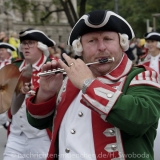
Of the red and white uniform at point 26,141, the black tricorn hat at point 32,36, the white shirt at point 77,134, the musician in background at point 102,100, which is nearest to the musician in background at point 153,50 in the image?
the black tricorn hat at point 32,36

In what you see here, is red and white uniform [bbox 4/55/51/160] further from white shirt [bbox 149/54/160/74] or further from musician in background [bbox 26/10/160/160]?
white shirt [bbox 149/54/160/74]

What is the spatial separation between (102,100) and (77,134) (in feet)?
1.08

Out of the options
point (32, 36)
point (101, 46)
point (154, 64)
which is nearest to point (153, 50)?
point (154, 64)

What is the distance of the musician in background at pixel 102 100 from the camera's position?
9.46 feet

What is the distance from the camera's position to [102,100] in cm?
290

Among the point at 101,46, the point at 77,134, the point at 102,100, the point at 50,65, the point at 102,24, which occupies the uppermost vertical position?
the point at 102,24

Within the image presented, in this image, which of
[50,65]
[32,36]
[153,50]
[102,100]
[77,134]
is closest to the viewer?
[102,100]

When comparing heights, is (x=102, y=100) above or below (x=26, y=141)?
above

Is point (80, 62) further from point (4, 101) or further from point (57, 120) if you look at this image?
point (4, 101)

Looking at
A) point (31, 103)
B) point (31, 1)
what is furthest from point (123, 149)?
point (31, 1)

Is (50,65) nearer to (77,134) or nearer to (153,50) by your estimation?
(77,134)

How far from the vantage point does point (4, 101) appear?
4.52 meters

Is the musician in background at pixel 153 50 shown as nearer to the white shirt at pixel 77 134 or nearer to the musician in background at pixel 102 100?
the musician in background at pixel 102 100

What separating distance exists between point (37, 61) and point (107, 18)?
→ 9.78ft
